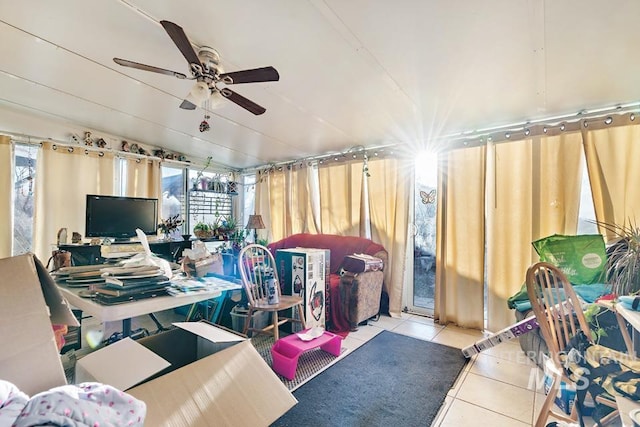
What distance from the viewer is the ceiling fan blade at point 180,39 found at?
4.76 feet

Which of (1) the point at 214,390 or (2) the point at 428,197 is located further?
(2) the point at 428,197

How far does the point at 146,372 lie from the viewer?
72 cm

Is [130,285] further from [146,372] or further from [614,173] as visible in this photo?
[614,173]

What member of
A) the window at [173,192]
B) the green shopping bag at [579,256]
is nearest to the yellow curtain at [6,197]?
the window at [173,192]

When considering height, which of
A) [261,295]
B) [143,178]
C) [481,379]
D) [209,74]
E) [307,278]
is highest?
[209,74]

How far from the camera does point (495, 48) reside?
1768 millimetres

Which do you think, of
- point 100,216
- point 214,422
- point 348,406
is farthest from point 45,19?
point 348,406

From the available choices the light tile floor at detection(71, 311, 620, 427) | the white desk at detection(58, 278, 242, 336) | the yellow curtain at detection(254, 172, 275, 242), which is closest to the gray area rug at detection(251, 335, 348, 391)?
the light tile floor at detection(71, 311, 620, 427)

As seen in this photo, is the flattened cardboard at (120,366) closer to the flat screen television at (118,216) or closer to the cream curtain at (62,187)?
the flat screen television at (118,216)

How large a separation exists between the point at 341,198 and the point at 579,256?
2.69m

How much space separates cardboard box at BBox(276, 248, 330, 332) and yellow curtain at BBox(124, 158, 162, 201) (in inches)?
92.5

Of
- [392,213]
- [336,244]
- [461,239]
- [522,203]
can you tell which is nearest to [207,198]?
[336,244]

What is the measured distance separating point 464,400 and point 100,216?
12.8ft

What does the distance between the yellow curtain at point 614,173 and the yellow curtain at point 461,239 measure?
2.91 feet
